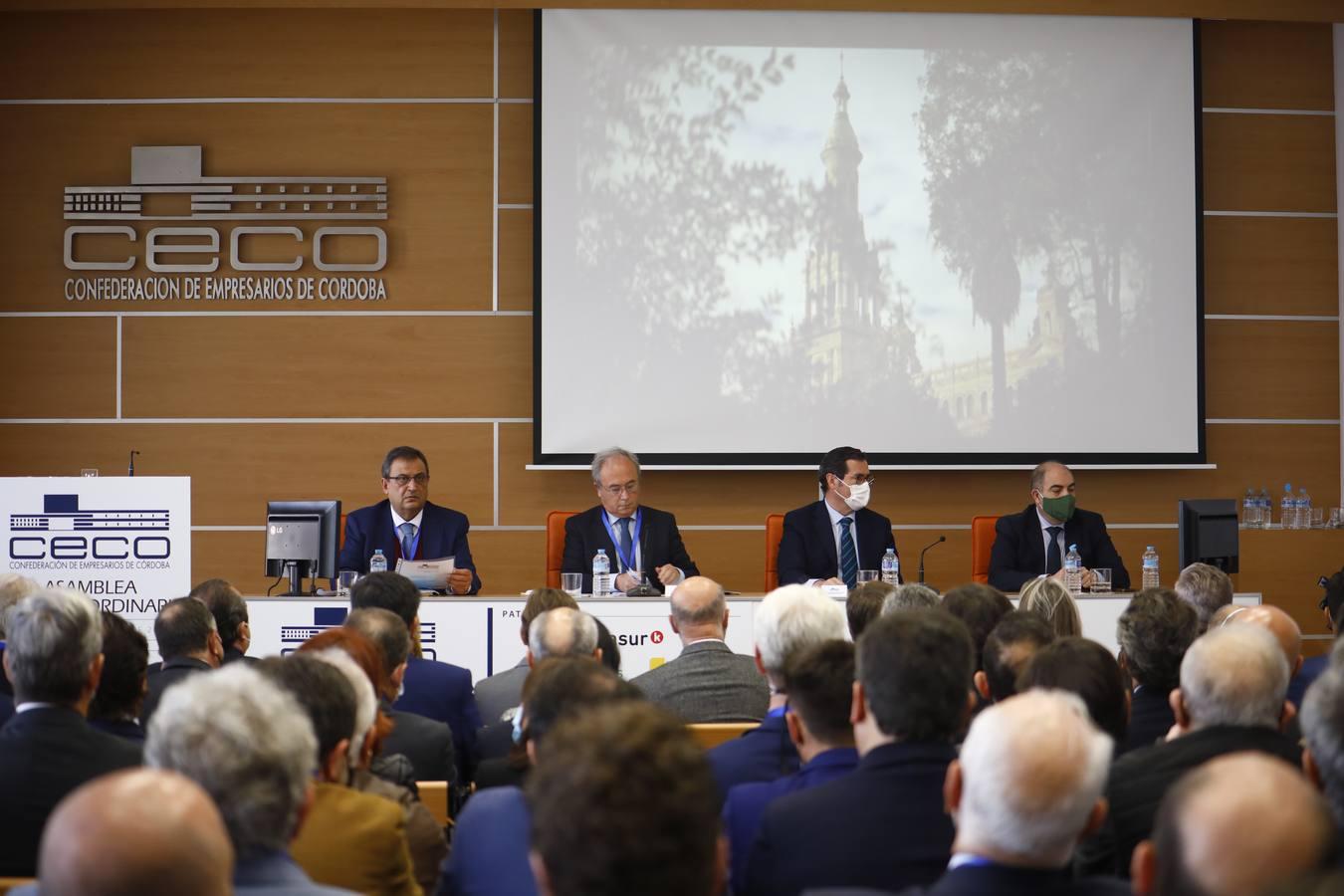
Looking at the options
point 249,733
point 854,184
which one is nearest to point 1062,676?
point 249,733

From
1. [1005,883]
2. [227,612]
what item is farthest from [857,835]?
[227,612]

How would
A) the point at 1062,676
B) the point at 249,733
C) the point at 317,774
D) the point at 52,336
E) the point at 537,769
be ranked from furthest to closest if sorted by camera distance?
the point at 52,336, the point at 1062,676, the point at 317,774, the point at 249,733, the point at 537,769

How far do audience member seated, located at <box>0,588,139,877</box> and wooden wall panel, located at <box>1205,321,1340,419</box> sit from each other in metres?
6.93

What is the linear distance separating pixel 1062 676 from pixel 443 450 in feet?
18.4

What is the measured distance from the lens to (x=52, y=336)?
7.74 meters

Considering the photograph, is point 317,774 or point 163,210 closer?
point 317,774

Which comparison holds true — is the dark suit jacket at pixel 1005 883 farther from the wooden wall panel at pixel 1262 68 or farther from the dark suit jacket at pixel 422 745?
the wooden wall panel at pixel 1262 68

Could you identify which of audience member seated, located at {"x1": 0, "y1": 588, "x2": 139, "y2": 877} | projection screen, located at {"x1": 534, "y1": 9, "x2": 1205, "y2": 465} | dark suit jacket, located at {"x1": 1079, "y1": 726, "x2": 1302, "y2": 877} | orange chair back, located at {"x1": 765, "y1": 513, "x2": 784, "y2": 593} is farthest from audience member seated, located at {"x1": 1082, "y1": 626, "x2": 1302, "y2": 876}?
projection screen, located at {"x1": 534, "y1": 9, "x2": 1205, "y2": 465}

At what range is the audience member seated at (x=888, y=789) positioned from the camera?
207 centimetres

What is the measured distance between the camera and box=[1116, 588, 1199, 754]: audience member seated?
3191mm

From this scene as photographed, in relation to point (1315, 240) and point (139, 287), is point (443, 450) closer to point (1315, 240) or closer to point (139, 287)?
point (139, 287)

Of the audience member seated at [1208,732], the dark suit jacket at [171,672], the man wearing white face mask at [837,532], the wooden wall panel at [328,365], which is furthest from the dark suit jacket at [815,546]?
the audience member seated at [1208,732]

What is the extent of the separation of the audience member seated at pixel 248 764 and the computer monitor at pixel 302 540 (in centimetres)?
439

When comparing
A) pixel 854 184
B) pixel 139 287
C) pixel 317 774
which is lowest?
pixel 317 774
